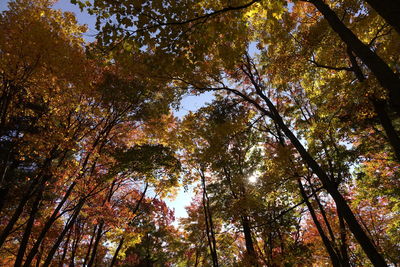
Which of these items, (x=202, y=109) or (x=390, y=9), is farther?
(x=202, y=109)

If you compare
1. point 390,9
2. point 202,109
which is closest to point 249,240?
point 202,109

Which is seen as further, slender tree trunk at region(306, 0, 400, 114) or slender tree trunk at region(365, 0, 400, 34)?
slender tree trunk at region(306, 0, 400, 114)

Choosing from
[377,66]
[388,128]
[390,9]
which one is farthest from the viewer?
[388,128]

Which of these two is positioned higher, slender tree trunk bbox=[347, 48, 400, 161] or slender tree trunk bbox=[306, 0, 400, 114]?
slender tree trunk bbox=[347, 48, 400, 161]

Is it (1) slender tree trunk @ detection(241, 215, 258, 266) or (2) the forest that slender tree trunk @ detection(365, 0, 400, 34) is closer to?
(2) the forest

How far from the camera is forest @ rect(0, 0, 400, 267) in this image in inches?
172

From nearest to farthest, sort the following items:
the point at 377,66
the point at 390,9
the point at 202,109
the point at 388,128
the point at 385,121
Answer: the point at 390,9 < the point at 377,66 < the point at 388,128 < the point at 385,121 < the point at 202,109

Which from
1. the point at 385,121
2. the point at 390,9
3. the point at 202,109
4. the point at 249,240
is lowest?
the point at 249,240

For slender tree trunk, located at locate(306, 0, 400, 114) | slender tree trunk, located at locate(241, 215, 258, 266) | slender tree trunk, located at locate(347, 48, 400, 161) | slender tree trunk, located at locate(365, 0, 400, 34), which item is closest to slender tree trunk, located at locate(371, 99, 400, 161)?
slender tree trunk, located at locate(347, 48, 400, 161)

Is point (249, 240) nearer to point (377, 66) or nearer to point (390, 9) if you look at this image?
point (377, 66)

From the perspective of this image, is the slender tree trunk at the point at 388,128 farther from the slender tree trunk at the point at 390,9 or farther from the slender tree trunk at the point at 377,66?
the slender tree trunk at the point at 390,9

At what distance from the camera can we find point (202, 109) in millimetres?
9406

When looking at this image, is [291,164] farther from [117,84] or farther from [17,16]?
[17,16]

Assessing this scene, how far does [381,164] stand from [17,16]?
17.2m
